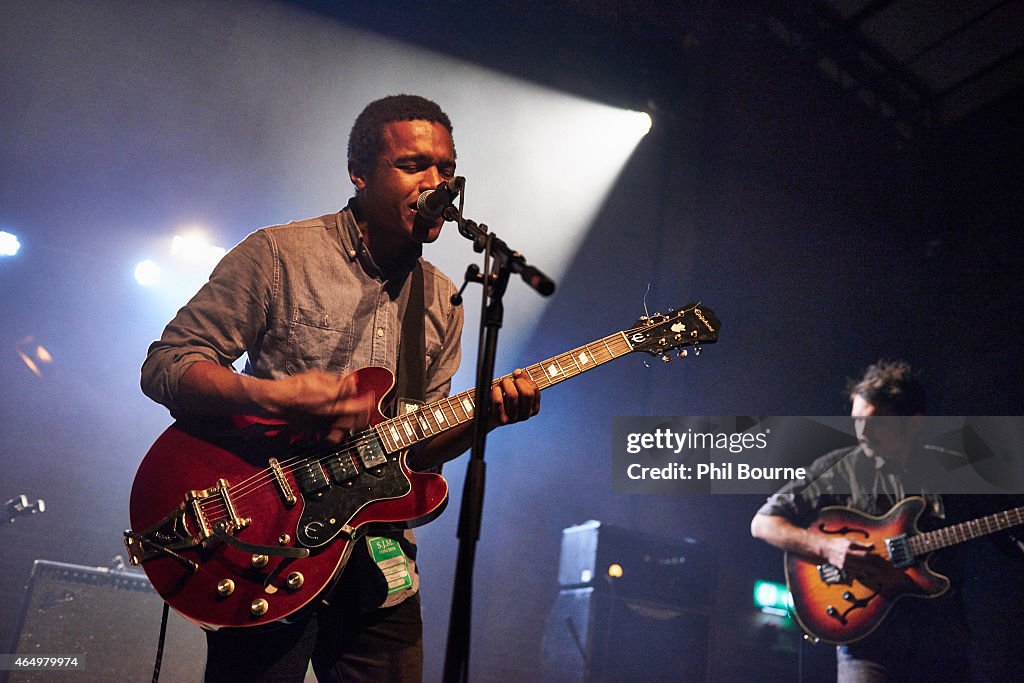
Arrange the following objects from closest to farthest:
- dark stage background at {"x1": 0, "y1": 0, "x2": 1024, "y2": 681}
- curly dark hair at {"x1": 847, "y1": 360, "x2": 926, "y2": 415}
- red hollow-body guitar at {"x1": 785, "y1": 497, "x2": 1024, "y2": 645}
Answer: red hollow-body guitar at {"x1": 785, "y1": 497, "x2": 1024, "y2": 645} → curly dark hair at {"x1": 847, "y1": 360, "x2": 926, "y2": 415} → dark stage background at {"x1": 0, "y1": 0, "x2": 1024, "y2": 681}

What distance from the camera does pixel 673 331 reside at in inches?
115

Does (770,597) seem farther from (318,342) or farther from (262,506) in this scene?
(262,506)

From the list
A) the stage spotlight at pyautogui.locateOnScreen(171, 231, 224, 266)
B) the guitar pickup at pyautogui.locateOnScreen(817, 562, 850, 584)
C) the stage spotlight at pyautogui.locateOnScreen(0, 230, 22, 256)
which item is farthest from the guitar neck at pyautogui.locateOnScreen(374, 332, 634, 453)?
the stage spotlight at pyautogui.locateOnScreen(0, 230, 22, 256)

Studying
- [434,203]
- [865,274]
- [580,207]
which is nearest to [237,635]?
[434,203]

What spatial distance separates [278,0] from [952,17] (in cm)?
564

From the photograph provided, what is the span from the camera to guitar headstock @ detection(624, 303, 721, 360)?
9.44 ft

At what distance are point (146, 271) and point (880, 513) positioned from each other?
5412 millimetres

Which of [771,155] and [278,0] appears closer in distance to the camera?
[278,0]

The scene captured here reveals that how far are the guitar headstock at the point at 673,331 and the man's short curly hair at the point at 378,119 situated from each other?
1.10 metres

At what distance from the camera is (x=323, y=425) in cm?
224

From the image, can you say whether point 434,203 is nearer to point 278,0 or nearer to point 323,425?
point 323,425

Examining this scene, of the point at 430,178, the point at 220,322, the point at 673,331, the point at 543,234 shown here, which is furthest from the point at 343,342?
the point at 543,234

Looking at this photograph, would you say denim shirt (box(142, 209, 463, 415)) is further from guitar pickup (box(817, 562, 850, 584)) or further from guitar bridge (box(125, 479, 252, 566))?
guitar pickup (box(817, 562, 850, 584))

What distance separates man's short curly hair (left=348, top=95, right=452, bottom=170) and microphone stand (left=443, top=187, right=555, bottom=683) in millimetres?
938
